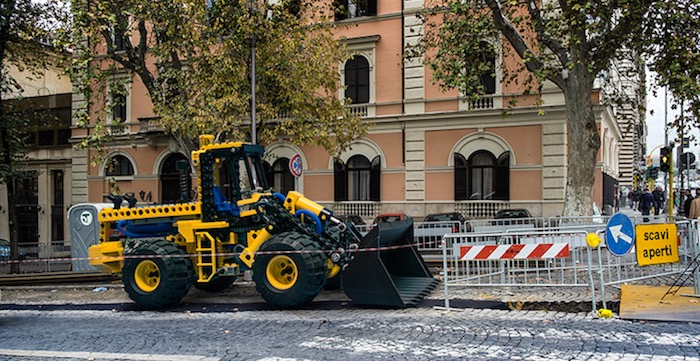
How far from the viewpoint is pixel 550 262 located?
10828mm

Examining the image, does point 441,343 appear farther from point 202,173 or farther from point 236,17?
point 236,17

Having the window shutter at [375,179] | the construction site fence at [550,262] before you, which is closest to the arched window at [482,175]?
the window shutter at [375,179]

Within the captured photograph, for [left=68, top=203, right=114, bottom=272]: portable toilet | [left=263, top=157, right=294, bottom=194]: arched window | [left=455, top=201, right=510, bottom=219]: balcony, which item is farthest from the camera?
[left=263, top=157, right=294, bottom=194]: arched window

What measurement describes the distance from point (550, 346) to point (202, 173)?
6691 mm

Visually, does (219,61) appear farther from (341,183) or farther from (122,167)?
(122,167)

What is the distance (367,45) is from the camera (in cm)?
2827

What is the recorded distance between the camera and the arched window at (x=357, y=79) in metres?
28.5

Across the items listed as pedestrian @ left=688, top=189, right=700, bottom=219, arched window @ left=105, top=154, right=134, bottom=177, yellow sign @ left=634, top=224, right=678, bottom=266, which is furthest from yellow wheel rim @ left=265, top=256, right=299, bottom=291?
arched window @ left=105, top=154, right=134, bottom=177

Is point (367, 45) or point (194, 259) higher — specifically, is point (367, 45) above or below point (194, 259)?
above

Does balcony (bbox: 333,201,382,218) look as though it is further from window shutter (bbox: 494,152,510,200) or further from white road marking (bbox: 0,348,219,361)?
white road marking (bbox: 0,348,219,361)

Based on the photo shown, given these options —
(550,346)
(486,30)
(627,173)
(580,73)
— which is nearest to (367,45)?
(486,30)

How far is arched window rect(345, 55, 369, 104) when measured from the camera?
28.5 meters

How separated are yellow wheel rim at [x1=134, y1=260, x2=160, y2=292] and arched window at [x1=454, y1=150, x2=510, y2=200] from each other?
675 inches

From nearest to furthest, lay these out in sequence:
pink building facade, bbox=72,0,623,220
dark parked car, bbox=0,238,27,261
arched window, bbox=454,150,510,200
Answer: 1. dark parked car, bbox=0,238,27,261
2. pink building facade, bbox=72,0,623,220
3. arched window, bbox=454,150,510,200
